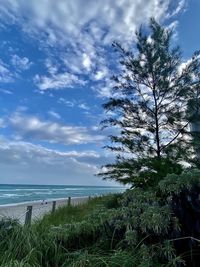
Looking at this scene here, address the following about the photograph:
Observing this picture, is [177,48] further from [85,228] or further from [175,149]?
[85,228]

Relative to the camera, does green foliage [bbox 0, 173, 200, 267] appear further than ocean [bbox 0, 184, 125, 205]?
No

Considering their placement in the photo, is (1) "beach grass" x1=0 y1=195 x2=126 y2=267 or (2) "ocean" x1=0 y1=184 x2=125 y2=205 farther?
(2) "ocean" x1=0 y1=184 x2=125 y2=205

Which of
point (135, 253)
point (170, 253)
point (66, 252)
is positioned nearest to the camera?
point (170, 253)

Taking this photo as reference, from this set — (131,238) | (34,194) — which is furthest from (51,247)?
(34,194)

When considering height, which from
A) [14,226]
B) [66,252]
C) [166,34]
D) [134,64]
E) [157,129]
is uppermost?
[166,34]

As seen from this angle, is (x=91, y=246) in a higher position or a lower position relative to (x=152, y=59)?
lower

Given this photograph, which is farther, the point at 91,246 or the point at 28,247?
the point at 91,246

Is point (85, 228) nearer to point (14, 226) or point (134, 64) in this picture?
point (14, 226)

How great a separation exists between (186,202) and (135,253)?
0.97 m

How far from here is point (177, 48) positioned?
16.0 m

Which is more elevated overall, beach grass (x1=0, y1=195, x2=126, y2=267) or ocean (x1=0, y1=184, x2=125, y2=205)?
ocean (x1=0, y1=184, x2=125, y2=205)

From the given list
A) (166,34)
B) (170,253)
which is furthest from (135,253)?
(166,34)

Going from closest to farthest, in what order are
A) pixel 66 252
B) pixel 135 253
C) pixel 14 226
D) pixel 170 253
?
pixel 170 253
pixel 135 253
pixel 66 252
pixel 14 226

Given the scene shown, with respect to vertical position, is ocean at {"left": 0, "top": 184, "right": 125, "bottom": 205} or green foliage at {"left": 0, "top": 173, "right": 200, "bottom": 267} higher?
ocean at {"left": 0, "top": 184, "right": 125, "bottom": 205}
